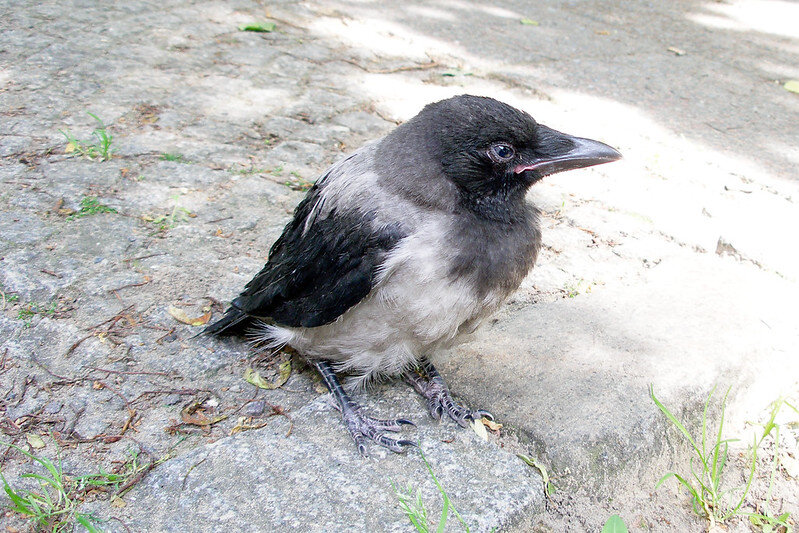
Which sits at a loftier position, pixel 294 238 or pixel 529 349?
pixel 294 238

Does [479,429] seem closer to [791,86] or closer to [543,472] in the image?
[543,472]

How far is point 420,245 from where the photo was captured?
94.1 inches

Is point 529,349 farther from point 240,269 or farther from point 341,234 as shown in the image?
point 240,269

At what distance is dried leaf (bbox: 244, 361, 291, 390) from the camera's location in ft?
9.05

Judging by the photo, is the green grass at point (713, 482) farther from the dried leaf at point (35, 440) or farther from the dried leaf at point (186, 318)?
the dried leaf at point (35, 440)

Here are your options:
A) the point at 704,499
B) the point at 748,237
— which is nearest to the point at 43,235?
the point at 704,499

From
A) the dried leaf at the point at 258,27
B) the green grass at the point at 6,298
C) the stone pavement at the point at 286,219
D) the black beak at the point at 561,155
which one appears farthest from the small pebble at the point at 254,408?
the dried leaf at the point at 258,27

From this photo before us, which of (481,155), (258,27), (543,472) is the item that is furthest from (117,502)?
(258,27)

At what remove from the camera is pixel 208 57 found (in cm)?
561

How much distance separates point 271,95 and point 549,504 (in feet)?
12.4

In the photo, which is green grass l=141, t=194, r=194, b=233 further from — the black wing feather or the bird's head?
the bird's head

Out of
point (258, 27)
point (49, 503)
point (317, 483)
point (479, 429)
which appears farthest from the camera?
point (258, 27)

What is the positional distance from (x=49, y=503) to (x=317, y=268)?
1166mm

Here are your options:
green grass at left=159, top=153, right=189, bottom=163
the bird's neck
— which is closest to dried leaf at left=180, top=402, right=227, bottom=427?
the bird's neck
